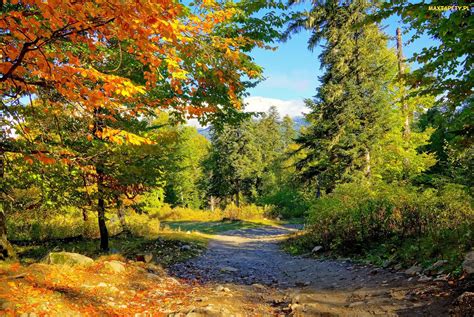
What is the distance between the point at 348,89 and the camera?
18.9m

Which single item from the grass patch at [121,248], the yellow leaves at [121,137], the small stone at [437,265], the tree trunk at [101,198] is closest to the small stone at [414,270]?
the small stone at [437,265]

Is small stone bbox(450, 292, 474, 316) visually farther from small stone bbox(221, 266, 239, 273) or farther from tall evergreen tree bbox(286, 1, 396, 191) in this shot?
tall evergreen tree bbox(286, 1, 396, 191)

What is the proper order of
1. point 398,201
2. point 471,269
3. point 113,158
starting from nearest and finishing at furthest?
1. point 471,269
2. point 113,158
3. point 398,201

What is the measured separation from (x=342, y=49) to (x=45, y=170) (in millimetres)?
17160

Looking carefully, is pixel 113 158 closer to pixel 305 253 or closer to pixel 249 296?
pixel 249 296

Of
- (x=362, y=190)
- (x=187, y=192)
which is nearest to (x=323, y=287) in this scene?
(x=362, y=190)

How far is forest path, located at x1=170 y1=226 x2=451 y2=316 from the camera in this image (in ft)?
17.0

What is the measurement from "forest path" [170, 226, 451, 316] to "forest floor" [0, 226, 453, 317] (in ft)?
0.06

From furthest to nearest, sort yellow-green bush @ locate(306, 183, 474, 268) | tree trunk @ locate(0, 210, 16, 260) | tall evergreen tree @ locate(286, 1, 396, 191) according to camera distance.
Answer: tall evergreen tree @ locate(286, 1, 396, 191), tree trunk @ locate(0, 210, 16, 260), yellow-green bush @ locate(306, 183, 474, 268)

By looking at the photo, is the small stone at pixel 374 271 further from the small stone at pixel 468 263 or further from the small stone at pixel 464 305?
the small stone at pixel 464 305

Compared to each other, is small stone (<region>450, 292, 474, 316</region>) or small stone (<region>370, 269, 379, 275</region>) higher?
small stone (<region>450, 292, 474, 316</region>)

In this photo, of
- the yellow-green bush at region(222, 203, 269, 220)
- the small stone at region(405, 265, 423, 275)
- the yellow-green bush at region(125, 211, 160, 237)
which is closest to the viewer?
the small stone at region(405, 265, 423, 275)

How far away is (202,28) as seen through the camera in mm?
6102

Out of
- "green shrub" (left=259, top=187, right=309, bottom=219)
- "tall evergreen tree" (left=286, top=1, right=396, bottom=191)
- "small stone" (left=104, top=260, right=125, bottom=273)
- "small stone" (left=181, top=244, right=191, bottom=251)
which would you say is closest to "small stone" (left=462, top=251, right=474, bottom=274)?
"small stone" (left=104, top=260, right=125, bottom=273)
